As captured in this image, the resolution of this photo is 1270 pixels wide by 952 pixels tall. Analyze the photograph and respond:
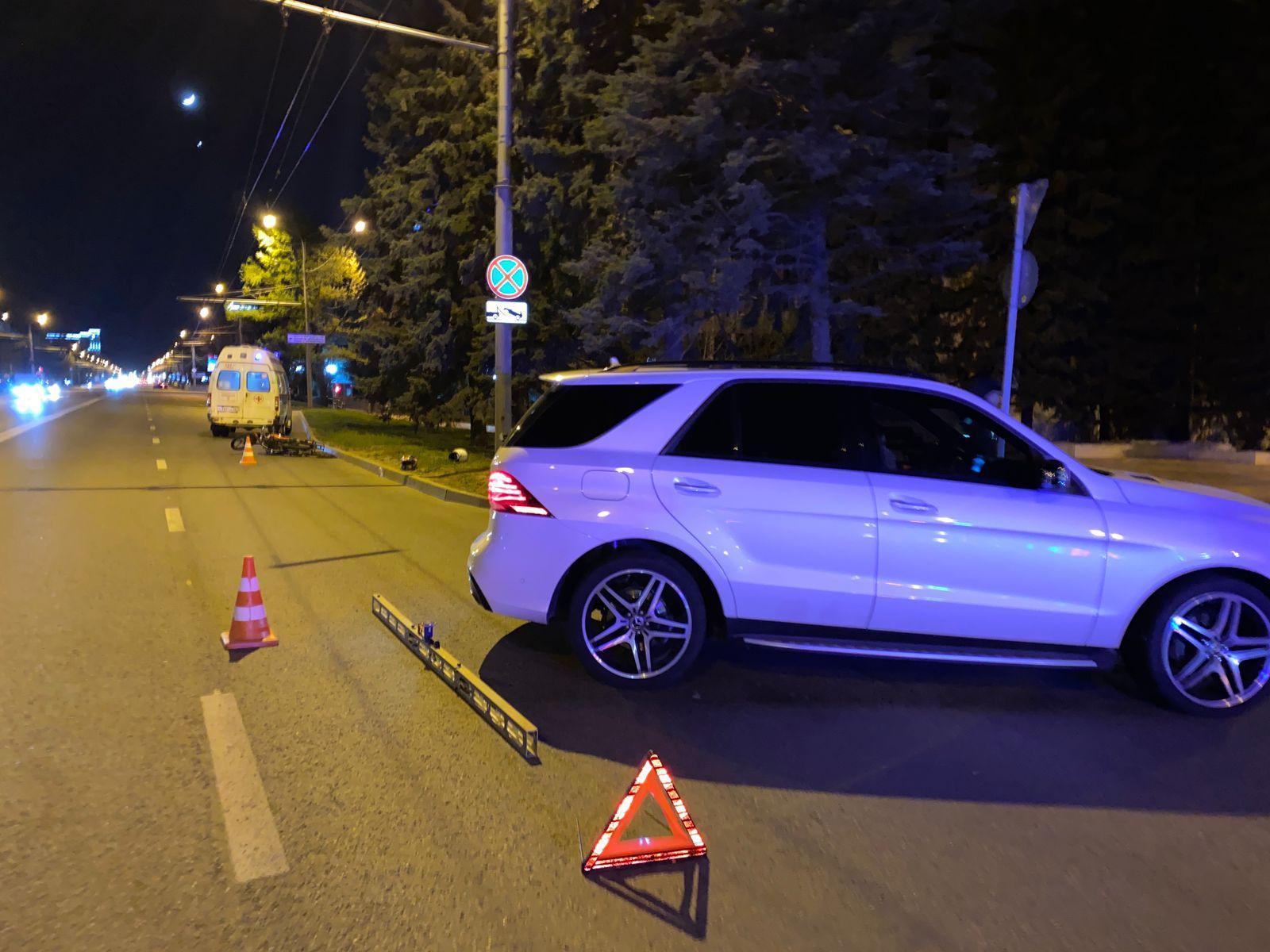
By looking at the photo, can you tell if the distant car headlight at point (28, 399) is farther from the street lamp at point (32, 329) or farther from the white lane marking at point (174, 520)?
the street lamp at point (32, 329)

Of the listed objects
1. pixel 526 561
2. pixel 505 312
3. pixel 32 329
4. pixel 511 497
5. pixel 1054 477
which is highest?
pixel 32 329

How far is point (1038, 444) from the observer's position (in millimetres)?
5254

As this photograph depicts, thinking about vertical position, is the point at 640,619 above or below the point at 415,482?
above

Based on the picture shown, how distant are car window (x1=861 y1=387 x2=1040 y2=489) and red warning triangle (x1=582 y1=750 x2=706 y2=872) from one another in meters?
2.48

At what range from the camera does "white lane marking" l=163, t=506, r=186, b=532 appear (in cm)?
1101

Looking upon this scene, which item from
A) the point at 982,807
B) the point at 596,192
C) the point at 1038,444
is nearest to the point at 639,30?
the point at 596,192

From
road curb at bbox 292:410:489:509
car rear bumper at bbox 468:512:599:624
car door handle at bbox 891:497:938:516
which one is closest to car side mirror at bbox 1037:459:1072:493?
car door handle at bbox 891:497:938:516

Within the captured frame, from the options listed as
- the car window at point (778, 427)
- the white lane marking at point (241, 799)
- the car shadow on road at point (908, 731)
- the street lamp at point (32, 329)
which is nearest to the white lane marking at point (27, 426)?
the white lane marking at point (241, 799)

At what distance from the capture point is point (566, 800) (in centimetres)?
403

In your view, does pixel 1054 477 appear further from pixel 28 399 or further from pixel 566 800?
pixel 28 399

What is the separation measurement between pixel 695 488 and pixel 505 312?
8598 mm

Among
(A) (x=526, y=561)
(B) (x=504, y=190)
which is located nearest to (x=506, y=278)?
(B) (x=504, y=190)

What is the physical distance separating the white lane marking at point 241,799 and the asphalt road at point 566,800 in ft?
0.07

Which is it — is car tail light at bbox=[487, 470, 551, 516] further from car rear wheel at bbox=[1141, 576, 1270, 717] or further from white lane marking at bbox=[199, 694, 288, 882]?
car rear wheel at bbox=[1141, 576, 1270, 717]
